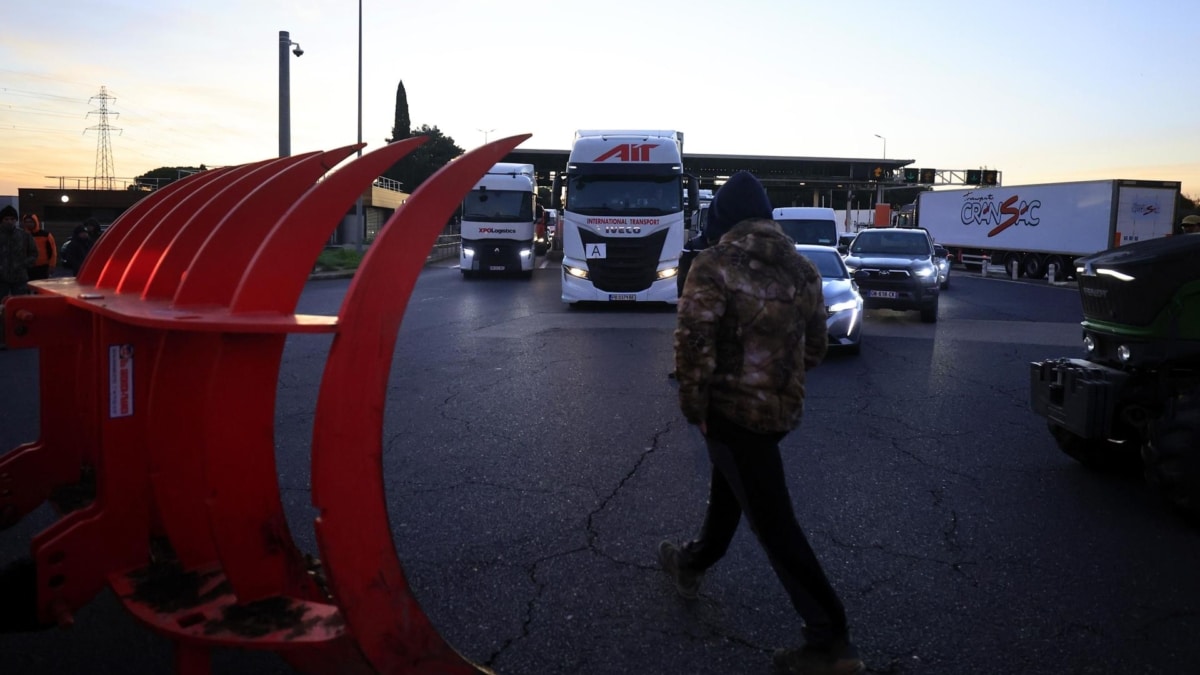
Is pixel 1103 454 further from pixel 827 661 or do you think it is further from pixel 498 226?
Result: pixel 498 226

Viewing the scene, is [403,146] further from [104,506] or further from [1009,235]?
[1009,235]

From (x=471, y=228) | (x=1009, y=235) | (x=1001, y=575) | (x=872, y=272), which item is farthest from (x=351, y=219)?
(x=1001, y=575)

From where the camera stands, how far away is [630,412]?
834 centimetres

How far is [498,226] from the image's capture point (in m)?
28.4

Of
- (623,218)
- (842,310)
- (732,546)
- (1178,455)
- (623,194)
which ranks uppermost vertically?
(623,194)

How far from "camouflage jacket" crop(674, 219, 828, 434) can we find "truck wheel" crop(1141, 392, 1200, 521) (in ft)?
9.47

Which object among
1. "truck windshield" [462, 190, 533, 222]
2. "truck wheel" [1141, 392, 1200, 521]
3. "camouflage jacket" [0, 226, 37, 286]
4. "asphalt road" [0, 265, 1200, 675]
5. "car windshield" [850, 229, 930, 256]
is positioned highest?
"truck windshield" [462, 190, 533, 222]

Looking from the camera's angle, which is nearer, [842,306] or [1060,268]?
[842,306]

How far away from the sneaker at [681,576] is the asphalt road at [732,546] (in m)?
0.06

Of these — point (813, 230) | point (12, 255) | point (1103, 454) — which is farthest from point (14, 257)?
point (813, 230)

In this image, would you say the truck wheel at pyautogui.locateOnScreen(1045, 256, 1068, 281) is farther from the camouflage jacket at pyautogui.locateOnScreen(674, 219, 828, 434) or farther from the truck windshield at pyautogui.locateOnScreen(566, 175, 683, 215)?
the camouflage jacket at pyautogui.locateOnScreen(674, 219, 828, 434)

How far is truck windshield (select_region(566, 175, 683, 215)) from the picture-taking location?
17.9m

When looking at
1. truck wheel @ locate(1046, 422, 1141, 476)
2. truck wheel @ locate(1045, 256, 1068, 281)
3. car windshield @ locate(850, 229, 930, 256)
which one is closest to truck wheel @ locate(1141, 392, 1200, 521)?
truck wheel @ locate(1046, 422, 1141, 476)

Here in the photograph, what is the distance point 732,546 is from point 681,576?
2.82ft
